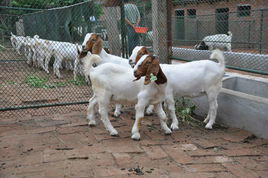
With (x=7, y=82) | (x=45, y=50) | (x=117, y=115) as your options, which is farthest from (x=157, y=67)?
(x=45, y=50)

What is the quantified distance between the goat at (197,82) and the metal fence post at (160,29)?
4.85 ft

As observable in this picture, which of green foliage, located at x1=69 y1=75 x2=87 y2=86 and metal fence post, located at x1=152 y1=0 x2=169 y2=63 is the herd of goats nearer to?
metal fence post, located at x1=152 y1=0 x2=169 y2=63

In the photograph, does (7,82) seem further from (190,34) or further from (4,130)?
(190,34)

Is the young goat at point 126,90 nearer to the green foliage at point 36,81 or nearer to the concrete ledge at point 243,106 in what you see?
the concrete ledge at point 243,106

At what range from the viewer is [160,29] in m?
6.36

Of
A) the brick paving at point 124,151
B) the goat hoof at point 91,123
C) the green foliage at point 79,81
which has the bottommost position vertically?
the brick paving at point 124,151

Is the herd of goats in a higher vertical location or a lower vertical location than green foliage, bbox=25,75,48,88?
higher

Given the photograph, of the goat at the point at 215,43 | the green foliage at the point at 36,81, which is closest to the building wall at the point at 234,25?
the goat at the point at 215,43

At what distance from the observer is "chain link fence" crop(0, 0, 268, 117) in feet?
21.0

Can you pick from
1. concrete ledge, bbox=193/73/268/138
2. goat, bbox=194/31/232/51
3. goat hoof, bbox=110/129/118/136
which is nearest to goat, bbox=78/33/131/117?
concrete ledge, bbox=193/73/268/138

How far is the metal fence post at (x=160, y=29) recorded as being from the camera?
6301 mm

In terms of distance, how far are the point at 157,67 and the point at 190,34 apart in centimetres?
904

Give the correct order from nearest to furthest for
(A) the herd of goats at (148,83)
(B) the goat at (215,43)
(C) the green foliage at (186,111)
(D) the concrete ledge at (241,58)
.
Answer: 1. (A) the herd of goats at (148,83)
2. (C) the green foliage at (186,111)
3. (D) the concrete ledge at (241,58)
4. (B) the goat at (215,43)

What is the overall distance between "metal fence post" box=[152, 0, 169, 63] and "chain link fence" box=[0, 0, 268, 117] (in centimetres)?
2
